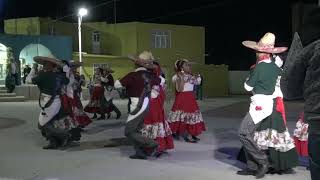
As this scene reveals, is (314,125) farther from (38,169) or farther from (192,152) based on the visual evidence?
(192,152)

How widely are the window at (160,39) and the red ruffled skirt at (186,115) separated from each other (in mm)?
37622

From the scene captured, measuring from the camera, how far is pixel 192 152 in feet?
37.6

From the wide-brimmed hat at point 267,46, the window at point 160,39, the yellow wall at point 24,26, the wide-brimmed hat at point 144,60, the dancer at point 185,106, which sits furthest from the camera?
the window at point 160,39

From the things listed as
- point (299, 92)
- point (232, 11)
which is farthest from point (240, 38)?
point (299, 92)

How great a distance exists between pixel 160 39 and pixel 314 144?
47.4 metres

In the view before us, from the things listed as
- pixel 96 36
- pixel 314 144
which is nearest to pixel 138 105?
pixel 314 144

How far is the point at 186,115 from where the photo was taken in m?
13.1

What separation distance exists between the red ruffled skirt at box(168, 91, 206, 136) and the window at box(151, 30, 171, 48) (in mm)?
37622

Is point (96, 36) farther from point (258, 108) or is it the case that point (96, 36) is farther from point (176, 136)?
point (258, 108)

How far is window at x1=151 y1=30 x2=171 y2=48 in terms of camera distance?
166ft

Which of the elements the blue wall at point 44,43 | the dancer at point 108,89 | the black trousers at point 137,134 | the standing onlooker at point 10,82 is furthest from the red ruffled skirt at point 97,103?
the blue wall at point 44,43

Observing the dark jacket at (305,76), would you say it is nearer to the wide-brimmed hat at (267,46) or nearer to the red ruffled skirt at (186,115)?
the wide-brimmed hat at (267,46)

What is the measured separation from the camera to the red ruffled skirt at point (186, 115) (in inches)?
513

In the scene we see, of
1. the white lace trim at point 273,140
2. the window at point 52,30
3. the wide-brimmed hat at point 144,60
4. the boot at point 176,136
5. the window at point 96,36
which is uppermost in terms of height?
the window at point 52,30
